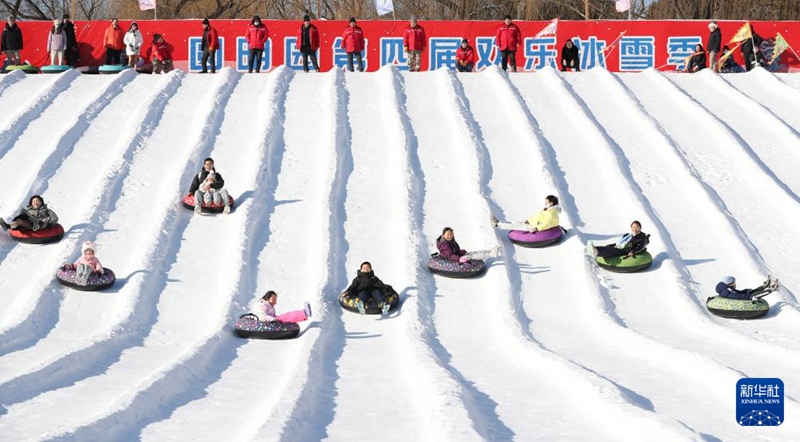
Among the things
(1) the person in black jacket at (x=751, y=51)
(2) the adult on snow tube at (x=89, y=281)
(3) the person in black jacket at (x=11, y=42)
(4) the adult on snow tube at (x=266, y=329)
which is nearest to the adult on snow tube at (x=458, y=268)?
(4) the adult on snow tube at (x=266, y=329)

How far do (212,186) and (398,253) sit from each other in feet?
8.44

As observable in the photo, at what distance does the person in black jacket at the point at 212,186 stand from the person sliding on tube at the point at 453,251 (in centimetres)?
288

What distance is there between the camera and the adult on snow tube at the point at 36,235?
45.8 feet

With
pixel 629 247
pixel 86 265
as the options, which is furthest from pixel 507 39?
pixel 86 265

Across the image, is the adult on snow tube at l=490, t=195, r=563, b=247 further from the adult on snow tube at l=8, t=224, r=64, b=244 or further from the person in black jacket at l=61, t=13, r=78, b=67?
the person in black jacket at l=61, t=13, r=78, b=67

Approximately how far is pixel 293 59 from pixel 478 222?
8.54 metres

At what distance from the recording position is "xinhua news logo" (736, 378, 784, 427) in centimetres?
855

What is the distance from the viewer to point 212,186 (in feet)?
49.8

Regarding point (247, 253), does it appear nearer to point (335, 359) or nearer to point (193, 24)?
point (335, 359)

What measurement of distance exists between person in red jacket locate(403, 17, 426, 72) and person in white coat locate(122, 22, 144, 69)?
14.7 feet

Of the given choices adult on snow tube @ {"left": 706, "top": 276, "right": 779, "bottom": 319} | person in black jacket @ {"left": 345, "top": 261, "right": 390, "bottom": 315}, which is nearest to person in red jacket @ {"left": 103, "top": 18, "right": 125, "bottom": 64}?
person in black jacket @ {"left": 345, "top": 261, "right": 390, "bottom": 315}

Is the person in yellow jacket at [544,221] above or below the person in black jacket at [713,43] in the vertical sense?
below

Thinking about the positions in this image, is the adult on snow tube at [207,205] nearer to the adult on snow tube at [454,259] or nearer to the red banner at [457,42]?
the adult on snow tube at [454,259]

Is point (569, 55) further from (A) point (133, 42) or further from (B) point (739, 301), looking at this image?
(B) point (739, 301)
